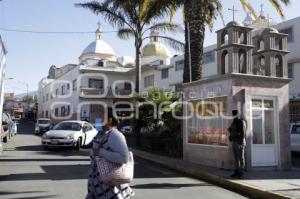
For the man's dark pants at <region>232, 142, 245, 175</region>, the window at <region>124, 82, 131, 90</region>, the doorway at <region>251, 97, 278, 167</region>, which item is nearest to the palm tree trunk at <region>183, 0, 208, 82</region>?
the doorway at <region>251, 97, 278, 167</region>

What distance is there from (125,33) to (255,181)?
64.7 ft

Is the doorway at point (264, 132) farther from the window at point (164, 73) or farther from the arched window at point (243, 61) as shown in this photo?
the window at point (164, 73)

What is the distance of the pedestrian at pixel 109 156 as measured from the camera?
203 inches

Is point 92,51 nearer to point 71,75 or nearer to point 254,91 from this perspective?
point 71,75

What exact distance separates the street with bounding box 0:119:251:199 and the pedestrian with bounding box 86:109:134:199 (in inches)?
151

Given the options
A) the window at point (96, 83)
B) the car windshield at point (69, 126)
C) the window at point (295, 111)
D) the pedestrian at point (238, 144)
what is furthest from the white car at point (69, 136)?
the window at point (96, 83)

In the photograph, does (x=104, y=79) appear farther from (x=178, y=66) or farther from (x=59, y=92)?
(x=178, y=66)

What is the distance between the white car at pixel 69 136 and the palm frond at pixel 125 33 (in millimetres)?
8868

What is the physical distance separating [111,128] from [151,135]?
15.3 meters

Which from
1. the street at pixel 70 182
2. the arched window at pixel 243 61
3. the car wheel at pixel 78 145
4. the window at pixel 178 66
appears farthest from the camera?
the window at pixel 178 66

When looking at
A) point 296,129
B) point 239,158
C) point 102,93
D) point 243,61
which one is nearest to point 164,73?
point 102,93

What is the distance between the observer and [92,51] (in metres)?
63.6

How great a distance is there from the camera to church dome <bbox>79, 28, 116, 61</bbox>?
208ft

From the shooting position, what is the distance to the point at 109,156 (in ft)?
16.9
